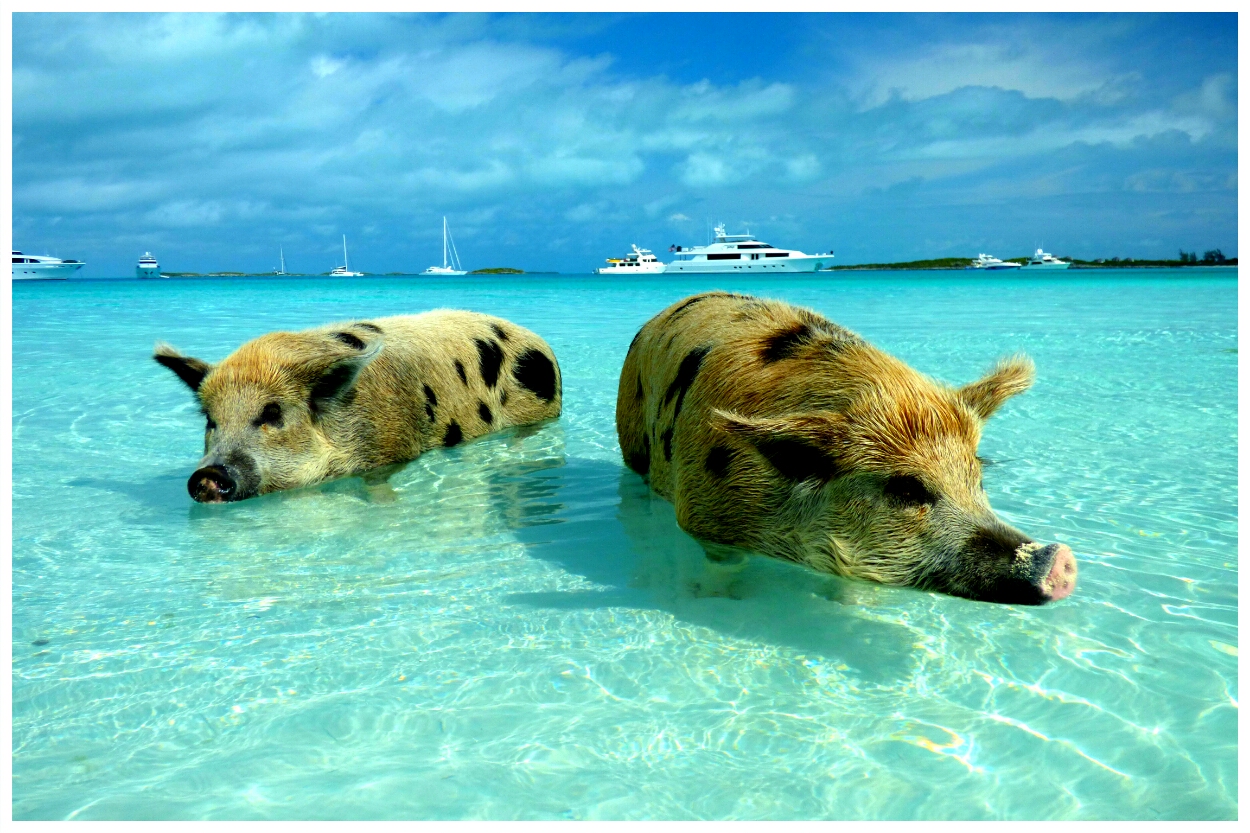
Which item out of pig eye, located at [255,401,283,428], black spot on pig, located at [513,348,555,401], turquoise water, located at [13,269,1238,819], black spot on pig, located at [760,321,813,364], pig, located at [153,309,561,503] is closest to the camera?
turquoise water, located at [13,269,1238,819]

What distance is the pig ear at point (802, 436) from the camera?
385 centimetres

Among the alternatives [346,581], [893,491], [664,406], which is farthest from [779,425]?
[346,581]

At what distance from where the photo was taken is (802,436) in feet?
12.7

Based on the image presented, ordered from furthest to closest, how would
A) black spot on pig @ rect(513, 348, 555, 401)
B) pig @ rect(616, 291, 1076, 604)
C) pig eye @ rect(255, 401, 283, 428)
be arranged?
1. black spot on pig @ rect(513, 348, 555, 401)
2. pig eye @ rect(255, 401, 283, 428)
3. pig @ rect(616, 291, 1076, 604)

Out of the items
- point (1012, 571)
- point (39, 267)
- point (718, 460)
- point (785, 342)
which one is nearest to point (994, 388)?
point (785, 342)

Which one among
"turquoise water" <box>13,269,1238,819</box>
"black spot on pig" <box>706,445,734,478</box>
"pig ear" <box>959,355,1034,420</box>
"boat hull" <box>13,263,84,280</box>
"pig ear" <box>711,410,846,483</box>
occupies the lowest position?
"turquoise water" <box>13,269,1238,819</box>

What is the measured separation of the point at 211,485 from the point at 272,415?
76 centimetres

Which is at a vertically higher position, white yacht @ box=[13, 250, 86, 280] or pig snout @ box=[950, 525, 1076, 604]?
white yacht @ box=[13, 250, 86, 280]

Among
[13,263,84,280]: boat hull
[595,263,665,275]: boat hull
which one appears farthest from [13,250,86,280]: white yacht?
[595,263,665,275]: boat hull

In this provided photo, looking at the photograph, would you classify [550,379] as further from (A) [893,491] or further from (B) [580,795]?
(B) [580,795]

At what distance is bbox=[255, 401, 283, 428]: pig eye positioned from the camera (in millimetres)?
6508

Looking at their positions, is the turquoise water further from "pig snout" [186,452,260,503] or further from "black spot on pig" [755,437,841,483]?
"black spot on pig" [755,437,841,483]

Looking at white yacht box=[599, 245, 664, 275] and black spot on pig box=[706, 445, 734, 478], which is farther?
white yacht box=[599, 245, 664, 275]

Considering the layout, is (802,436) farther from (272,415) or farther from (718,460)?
(272,415)
